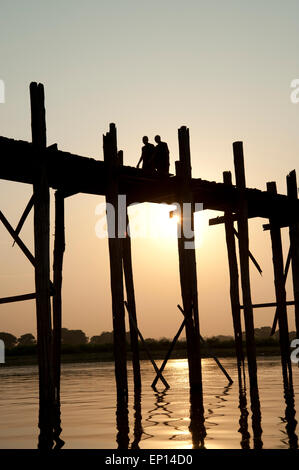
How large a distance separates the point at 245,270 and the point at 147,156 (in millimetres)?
3343

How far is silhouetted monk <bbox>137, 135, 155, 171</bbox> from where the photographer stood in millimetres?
14414

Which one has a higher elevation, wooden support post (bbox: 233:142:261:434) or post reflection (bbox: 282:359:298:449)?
wooden support post (bbox: 233:142:261:434)

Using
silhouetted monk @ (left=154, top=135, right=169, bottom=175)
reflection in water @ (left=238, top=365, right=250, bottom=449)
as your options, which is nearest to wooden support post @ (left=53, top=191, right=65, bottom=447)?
silhouetted monk @ (left=154, top=135, right=169, bottom=175)

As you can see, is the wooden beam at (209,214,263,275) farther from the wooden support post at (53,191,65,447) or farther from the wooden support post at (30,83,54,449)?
the wooden support post at (30,83,54,449)

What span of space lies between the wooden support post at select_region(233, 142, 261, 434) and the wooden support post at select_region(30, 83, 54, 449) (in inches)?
183

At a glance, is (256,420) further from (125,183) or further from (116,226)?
(125,183)

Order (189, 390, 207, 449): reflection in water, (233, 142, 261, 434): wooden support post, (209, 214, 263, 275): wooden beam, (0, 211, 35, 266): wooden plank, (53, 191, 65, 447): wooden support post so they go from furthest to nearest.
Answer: (209, 214, 263, 275): wooden beam → (233, 142, 261, 434): wooden support post → (53, 191, 65, 447): wooden support post → (0, 211, 35, 266): wooden plank → (189, 390, 207, 449): reflection in water

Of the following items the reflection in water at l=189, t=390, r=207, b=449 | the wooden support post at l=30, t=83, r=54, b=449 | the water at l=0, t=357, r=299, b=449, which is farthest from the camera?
the wooden support post at l=30, t=83, r=54, b=449

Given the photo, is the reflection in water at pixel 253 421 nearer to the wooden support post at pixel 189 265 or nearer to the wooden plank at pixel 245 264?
the wooden plank at pixel 245 264

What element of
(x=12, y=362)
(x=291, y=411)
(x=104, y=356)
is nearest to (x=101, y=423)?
(x=291, y=411)

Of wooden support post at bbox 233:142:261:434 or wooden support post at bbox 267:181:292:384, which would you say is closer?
wooden support post at bbox 233:142:261:434

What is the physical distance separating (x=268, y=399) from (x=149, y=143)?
6343 mm

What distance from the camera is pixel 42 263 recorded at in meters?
10.7
